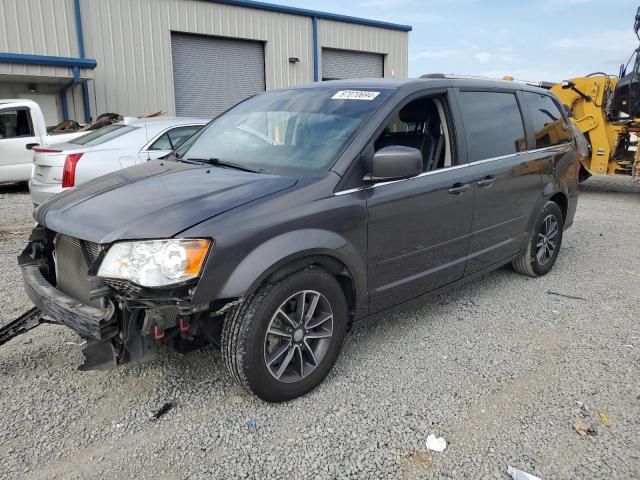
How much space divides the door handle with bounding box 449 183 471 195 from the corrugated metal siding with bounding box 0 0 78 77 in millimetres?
12566

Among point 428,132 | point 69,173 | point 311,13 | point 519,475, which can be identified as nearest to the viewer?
point 519,475

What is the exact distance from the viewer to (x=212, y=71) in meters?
17.1

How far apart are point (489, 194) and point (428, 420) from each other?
1.97m

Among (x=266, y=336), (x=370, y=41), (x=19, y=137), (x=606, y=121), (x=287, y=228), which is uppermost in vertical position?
(x=370, y=41)

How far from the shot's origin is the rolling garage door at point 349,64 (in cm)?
2012

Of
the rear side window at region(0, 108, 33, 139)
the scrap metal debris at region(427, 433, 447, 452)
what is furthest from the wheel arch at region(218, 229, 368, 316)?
the rear side window at region(0, 108, 33, 139)

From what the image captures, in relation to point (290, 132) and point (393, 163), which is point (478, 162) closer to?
point (393, 163)

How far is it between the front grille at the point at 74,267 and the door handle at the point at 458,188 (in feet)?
7.62

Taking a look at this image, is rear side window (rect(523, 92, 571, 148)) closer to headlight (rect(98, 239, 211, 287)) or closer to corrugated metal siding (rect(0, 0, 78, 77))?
headlight (rect(98, 239, 211, 287))

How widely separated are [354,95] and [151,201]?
1552 mm

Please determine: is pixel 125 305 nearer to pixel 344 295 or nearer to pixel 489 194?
pixel 344 295

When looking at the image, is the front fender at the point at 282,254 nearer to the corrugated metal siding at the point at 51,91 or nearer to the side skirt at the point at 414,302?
the side skirt at the point at 414,302

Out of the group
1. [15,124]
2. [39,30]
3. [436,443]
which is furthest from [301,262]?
[39,30]

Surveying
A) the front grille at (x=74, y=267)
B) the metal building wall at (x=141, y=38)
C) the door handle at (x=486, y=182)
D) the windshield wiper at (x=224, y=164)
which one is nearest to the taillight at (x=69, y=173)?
the windshield wiper at (x=224, y=164)
